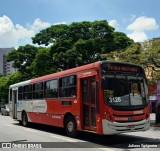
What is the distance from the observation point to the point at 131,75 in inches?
527

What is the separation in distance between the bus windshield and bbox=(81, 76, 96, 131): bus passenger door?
715 millimetres

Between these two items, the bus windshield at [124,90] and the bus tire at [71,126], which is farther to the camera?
the bus tire at [71,126]

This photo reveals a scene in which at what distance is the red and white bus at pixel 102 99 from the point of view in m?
12.3

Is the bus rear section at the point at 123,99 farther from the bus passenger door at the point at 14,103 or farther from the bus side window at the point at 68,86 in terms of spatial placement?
the bus passenger door at the point at 14,103

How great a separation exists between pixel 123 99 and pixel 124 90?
0.37 metres

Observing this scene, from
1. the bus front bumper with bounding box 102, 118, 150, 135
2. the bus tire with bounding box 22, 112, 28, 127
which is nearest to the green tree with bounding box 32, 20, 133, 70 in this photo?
the bus tire with bounding box 22, 112, 28, 127

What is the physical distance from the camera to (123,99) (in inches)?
498

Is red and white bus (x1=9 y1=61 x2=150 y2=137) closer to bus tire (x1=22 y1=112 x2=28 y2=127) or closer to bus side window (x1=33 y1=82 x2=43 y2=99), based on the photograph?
bus side window (x1=33 y1=82 x2=43 y2=99)

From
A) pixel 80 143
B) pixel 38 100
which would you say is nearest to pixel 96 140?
pixel 80 143

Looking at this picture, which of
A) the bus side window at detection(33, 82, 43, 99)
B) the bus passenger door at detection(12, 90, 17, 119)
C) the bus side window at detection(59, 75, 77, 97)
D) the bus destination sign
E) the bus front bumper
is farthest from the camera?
the bus passenger door at detection(12, 90, 17, 119)

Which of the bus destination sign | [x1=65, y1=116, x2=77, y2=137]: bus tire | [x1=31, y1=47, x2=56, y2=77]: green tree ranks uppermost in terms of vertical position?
[x1=31, y1=47, x2=56, y2=77]: green tree

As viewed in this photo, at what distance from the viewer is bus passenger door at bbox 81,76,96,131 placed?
42.7 ft

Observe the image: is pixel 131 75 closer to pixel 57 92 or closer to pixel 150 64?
pixel 57 92

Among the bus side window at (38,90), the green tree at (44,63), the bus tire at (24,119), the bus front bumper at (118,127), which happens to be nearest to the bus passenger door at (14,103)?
the bus tire at (24,119)
